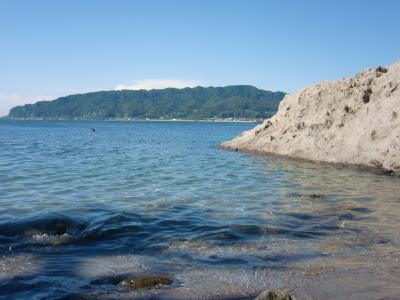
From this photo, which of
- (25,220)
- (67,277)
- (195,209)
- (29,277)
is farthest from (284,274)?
(25,220)

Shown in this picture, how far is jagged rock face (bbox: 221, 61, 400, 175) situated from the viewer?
2538 cm

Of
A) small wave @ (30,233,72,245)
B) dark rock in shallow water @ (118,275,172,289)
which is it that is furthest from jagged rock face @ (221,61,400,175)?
dark rock in shallow water @ (118,275,172,289)

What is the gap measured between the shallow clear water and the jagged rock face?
5.16 meters

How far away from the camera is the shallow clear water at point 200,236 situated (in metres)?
7.52

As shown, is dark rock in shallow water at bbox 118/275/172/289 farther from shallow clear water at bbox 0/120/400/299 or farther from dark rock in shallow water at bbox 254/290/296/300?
dark rock in shallow water at bbox 254/290/296/300

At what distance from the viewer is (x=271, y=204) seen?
15211 millimetres

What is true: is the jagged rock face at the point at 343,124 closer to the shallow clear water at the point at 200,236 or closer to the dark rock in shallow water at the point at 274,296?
the shallow clear water at the point at 200,236

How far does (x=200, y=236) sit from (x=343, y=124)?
71.3 ft

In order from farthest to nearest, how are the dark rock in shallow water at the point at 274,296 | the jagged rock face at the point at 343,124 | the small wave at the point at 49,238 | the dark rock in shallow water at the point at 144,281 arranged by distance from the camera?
the jagged rock face at the point at 343,124 < the small wave at the point at 49,238 < the dark rock in shallow water at the point at 144,281 < the dark rock in shallow water at the point at 274,296

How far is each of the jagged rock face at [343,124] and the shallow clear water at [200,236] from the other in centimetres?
516

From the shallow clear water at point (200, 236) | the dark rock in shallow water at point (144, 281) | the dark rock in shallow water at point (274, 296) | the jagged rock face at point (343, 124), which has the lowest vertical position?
the shallow clear water at point (200, 236)

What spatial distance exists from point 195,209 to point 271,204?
2.83 m

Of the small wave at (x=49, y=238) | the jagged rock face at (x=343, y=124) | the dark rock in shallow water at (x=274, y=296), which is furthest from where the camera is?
the jagged rock face at (x=343, y=124)

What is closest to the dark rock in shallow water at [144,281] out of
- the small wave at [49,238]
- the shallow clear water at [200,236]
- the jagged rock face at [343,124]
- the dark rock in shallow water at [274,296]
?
the shallow clear water at [200,236]
